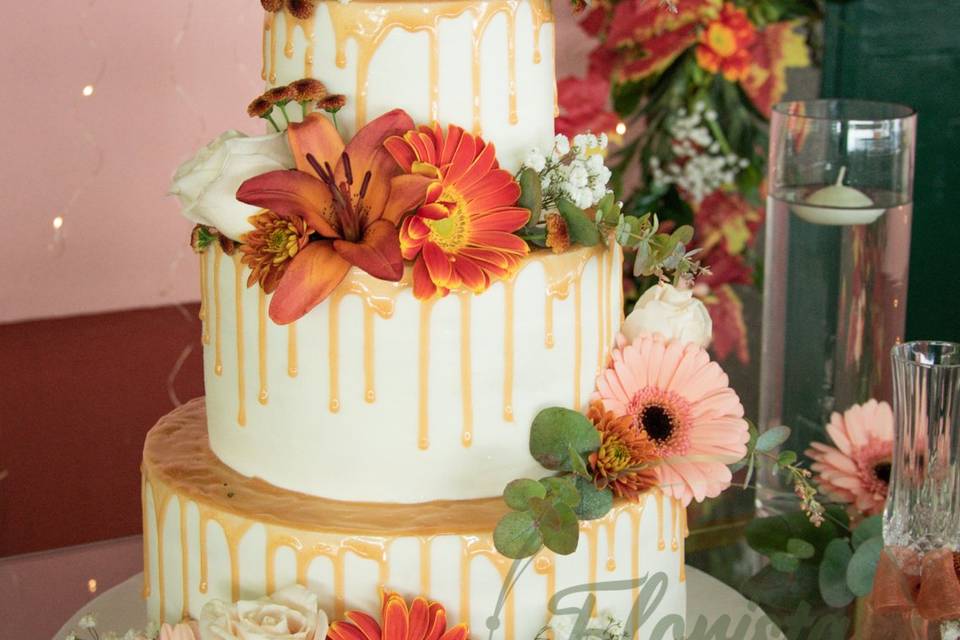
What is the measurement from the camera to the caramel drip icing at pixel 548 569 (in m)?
1.49

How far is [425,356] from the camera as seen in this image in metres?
1.46

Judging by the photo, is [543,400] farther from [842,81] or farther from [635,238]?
[842,81]

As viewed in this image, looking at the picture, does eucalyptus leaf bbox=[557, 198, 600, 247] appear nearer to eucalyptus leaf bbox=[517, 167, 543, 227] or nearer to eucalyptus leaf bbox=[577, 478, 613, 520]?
eucalyptus leaf bbox=[517, 167, 543, 227]

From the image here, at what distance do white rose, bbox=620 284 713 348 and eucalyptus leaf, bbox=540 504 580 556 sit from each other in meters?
0.31

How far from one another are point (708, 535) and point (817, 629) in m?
0.28

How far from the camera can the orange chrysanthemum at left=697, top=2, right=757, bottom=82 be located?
120 inches

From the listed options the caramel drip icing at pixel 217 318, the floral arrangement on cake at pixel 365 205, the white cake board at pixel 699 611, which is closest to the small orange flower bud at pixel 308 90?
the floral arrangement on cake at pixel 365 205

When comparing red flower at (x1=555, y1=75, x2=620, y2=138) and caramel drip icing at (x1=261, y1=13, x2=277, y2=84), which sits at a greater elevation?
caramel drip icing at (x1=261, y1=13, x2=277, y2=84)

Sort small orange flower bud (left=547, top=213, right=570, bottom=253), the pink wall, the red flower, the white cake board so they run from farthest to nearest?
the pink wall
the red flower
the white cake board
small orange flower bud (left=547, top=213, right=570, bottom=253)

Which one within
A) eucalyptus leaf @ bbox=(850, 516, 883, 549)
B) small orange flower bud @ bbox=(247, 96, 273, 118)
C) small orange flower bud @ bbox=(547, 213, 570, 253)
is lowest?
eucalyptus leaf @ bbox=(850, 516, 883, 549)

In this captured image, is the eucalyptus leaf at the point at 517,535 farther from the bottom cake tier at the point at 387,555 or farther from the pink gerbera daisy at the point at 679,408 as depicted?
the pink gerbera daisy at the point at 679,408

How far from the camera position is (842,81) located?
12.9 feet

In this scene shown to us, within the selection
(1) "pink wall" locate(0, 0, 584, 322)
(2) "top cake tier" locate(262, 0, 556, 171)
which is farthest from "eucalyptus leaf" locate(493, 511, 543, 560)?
(1) "pink wall" locate(0, 0, 584, 322)

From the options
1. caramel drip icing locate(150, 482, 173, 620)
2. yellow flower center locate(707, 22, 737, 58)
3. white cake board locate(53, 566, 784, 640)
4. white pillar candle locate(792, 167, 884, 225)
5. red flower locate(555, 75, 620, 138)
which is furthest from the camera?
red flower locate(555, 75, 620, 138)
